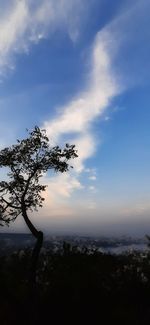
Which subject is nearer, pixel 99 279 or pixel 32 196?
pixel 32 196

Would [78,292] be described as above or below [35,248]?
below

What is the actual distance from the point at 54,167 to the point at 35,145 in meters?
1.81

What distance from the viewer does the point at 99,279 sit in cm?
3447

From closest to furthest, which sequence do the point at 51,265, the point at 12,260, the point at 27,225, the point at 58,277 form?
the point at 27,225 < the point at 58,277 < the point at 51,265 < the point at 12,260

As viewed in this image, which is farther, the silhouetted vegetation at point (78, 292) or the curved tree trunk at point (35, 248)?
the silhouetted vegetation at point (78, 292)

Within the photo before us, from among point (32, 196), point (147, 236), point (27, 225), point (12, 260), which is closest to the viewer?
point (27, 225)

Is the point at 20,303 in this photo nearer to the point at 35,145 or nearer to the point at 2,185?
the point at 2,185

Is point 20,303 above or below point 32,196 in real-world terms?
below

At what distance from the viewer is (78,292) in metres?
30.0

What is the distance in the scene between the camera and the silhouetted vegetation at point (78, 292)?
86.5 feet

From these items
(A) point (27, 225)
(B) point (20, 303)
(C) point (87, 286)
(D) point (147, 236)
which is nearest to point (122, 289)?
(C) point (87, 286)

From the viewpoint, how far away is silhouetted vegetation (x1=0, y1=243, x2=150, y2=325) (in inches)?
1038

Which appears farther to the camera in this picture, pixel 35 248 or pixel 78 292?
pixel 78 292

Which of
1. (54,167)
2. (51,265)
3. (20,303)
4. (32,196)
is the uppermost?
(54,167)
